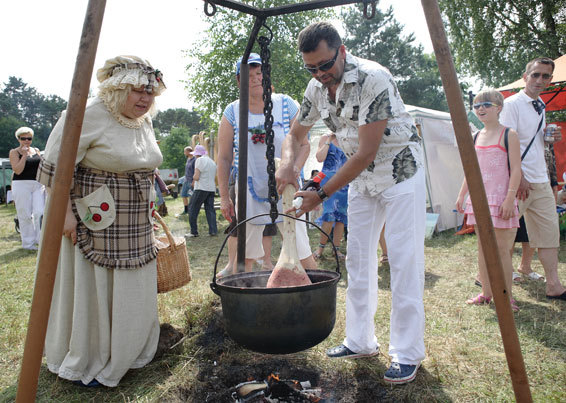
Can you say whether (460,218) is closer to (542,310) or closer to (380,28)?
(542,310)

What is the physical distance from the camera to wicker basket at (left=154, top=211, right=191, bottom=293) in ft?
10.7

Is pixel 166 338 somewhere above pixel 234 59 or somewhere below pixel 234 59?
below

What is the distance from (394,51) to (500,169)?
4051 cm

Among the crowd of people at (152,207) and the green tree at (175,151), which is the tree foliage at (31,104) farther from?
the crowd of people at (152,207)

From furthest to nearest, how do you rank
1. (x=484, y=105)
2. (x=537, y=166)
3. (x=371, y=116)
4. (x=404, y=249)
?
(x=537, y=166), (x=484, y=105), (x=404, y=249), (x=371, y=116)

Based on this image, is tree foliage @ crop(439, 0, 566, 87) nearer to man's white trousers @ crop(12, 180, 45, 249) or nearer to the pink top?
the pink top

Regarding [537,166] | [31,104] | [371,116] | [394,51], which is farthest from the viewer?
[31,104]

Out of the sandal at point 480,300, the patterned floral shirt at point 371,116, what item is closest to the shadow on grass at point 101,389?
the patterned floral shirt at point 371,116

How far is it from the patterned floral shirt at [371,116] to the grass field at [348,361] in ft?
4.06

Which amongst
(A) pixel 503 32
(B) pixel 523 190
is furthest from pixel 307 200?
(A) pixel 503 32

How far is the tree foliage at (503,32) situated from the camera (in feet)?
57.6

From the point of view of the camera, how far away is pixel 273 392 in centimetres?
243

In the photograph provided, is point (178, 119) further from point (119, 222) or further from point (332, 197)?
point (119, 222)

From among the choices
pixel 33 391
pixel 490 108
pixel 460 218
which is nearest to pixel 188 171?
pixel 460 218
